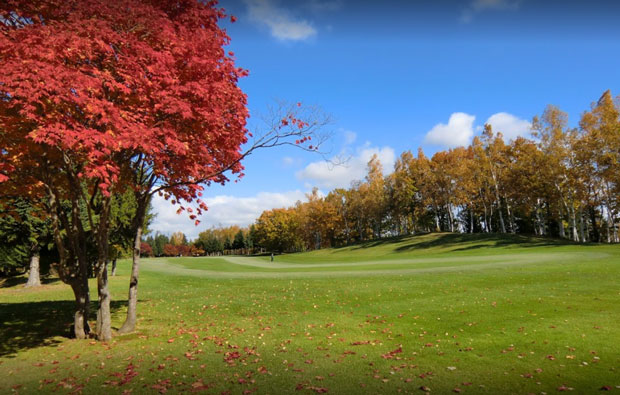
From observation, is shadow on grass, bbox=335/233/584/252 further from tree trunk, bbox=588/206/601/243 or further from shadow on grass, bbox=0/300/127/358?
shadow on grass, bbox=0/300/127/358

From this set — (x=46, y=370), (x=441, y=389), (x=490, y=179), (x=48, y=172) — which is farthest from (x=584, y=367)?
(x=490, y=179)

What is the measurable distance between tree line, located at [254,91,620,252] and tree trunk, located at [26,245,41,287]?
50.9 m

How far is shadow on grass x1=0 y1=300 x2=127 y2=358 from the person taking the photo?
9484mm

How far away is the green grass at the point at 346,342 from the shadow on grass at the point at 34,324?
0.04 m

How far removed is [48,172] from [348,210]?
70958mm

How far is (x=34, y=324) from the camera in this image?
451 inches

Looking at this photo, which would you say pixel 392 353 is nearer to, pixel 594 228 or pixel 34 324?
pixel 34 324

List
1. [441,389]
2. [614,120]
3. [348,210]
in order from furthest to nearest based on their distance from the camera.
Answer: [348,210]
[614,120]
[441,389]

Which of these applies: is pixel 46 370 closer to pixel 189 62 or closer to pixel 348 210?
pixel 189 62

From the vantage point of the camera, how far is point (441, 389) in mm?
5910

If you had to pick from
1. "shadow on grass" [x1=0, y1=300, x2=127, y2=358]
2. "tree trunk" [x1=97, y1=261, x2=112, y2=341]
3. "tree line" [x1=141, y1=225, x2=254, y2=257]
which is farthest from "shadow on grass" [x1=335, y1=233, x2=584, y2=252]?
"tree line" [x1=141, y1=225, x2=254, y2=257]

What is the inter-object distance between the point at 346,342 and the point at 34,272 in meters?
25.2

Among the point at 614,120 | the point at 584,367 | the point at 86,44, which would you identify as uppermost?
the point at 614,120

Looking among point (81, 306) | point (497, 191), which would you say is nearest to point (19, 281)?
point (81, 306)
